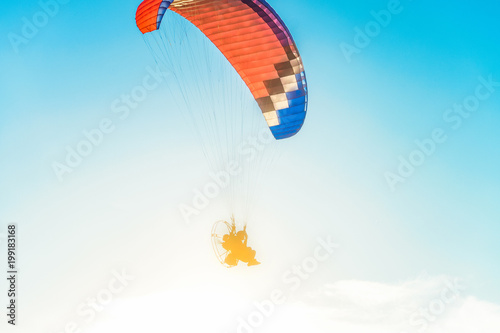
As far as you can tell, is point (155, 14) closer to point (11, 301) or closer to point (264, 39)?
point (264, 39)

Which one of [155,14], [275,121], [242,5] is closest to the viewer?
[155,14]

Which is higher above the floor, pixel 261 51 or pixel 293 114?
pixel 261 51

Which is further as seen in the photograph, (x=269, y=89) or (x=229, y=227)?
(x=269, y=89)

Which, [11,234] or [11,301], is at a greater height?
[11,234]

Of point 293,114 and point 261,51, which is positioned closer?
point 261,51

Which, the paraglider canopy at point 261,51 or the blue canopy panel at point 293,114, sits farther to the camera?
the blue canopy panel at point 293,114

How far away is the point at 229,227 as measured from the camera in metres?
14.8

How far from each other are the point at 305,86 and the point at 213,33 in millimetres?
2782

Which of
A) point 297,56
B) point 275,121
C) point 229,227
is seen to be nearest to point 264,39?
point 297,56

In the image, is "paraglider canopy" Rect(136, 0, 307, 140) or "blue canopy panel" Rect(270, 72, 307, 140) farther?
"blue canopy panel" Rect(270, 72, 307, 140)

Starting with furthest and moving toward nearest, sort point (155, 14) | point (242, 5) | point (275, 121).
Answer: point (275, 121), point (242, 5), point (155, 14)

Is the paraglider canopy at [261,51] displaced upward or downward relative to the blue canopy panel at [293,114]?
upward

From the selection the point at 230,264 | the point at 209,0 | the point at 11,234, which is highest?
the point at 209,0

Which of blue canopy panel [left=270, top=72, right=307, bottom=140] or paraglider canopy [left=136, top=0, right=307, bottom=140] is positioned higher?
paraglider canopy [left=136, top=0, right=307, bottom=140]
